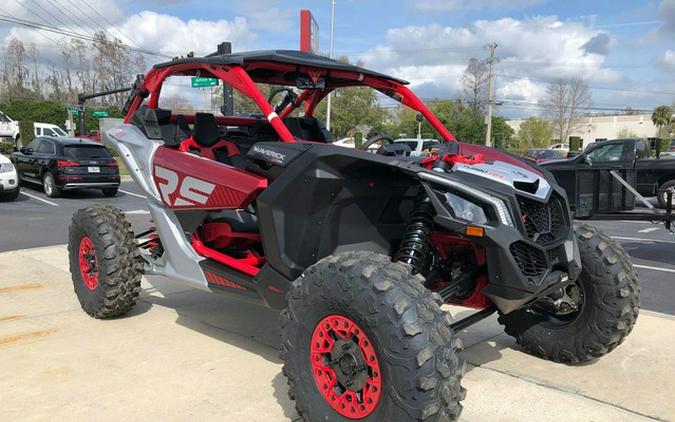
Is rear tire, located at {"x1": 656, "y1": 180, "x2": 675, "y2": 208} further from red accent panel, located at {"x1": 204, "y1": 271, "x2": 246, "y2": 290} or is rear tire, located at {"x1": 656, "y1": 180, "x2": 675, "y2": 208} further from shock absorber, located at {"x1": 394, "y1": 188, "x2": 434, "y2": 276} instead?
red accent panel, located at {"x1": 204, "y1": 271, "x2": 246, "y2": 290}

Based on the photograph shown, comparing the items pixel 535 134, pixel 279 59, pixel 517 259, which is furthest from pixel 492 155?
pixel 535 134

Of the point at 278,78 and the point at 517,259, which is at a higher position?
the point at 278,78

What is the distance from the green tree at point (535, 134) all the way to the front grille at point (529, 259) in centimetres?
7398

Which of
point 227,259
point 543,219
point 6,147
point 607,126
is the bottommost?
point 227,259

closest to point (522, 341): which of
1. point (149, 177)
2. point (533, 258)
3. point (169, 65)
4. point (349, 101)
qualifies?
point (533, 258)

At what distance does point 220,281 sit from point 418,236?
145 centimetres

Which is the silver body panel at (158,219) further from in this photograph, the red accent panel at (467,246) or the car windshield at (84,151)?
the car windshield at (84,151)

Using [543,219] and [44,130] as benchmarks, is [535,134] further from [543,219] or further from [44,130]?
[543,219]

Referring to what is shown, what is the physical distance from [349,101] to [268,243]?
181ft

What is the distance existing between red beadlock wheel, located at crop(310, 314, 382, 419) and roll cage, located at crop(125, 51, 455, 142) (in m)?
1.25

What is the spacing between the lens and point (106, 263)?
4.88 m

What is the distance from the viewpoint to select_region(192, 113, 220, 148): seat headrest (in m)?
4.64

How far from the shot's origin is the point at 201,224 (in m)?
4.38

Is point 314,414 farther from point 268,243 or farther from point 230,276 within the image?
point 230,276
